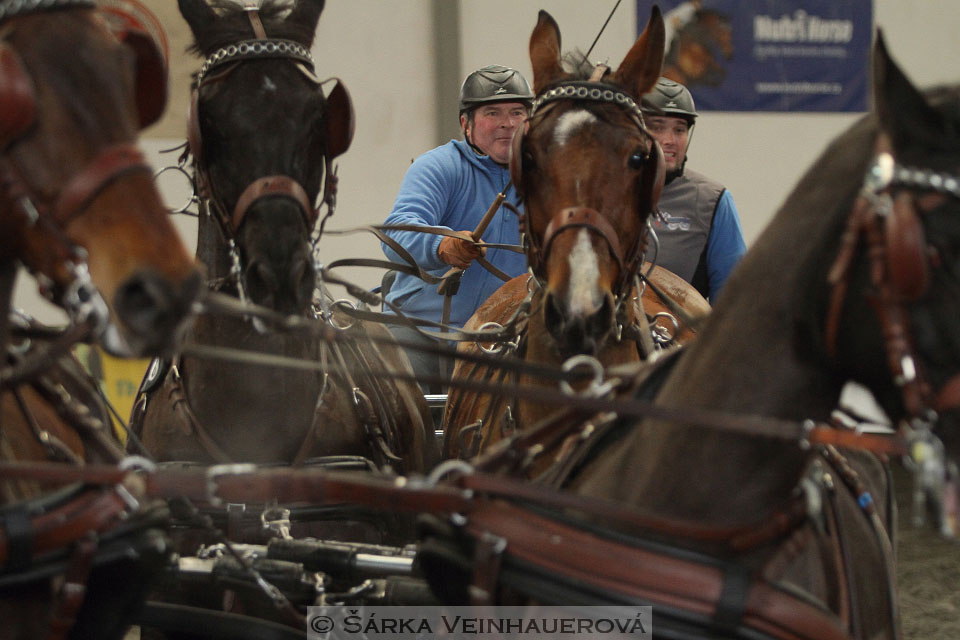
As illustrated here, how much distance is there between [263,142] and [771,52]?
623 centimetres

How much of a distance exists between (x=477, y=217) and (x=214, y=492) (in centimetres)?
269

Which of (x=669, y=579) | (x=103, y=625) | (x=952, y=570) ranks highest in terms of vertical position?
(x=669, y=579)

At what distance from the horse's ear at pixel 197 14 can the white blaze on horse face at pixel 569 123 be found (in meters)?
0.85

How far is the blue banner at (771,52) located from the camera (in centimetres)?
771

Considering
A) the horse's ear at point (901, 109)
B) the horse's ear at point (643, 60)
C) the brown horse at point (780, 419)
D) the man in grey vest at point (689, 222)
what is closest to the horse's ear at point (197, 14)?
the horse's ear at point (643, 60)

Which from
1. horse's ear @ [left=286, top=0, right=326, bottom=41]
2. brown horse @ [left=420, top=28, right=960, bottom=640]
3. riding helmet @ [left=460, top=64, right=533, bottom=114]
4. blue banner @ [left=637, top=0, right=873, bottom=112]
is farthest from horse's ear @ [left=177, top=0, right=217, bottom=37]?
blue banner @ [left=637, top=0, right=873, bottom=112]

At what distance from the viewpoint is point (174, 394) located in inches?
99.6

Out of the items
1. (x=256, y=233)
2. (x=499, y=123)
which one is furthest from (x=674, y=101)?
(x=256, y=233)

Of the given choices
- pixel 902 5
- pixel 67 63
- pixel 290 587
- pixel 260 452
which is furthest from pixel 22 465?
pixel 902 5

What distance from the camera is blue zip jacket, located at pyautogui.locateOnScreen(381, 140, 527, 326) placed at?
4.04 metres

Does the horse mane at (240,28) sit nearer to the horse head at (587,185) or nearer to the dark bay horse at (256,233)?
the dark bay horse at (256,233)

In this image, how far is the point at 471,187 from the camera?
4.20 m

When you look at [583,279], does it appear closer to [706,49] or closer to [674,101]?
[674,101]

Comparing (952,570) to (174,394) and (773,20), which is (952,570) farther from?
(773,20)
